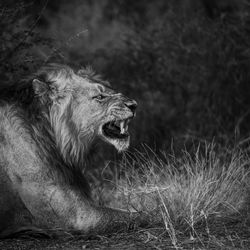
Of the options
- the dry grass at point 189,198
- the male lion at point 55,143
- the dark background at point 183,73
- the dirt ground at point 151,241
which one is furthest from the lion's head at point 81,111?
the dark background at point 183,73

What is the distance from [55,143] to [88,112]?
1.16 feet

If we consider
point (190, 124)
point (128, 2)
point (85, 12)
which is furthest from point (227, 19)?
point (85, 12)

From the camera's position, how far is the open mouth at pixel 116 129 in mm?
5570

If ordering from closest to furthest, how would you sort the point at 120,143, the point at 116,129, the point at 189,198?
the point at 189,198, the point at 120,143, the point at 116,129

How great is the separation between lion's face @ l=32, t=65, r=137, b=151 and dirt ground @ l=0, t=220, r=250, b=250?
2.63 feet

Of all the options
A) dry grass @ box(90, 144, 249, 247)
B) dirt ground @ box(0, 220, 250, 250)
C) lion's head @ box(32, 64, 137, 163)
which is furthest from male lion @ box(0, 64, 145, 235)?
dry grass @ box(90, 144, 249, 247)

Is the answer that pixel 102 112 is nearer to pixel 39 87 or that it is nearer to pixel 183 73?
pixel 39 87

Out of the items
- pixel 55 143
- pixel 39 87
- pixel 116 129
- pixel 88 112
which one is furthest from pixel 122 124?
pixel 39 87

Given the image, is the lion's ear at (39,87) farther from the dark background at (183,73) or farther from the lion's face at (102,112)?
the dark background at (183,73)

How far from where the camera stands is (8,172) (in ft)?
17.0

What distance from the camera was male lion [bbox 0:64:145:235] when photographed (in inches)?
200

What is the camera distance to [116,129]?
566cm

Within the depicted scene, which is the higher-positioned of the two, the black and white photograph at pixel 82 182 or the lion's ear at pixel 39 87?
the lion's ear at pixel 39 87

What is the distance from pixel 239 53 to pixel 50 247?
497 cm
